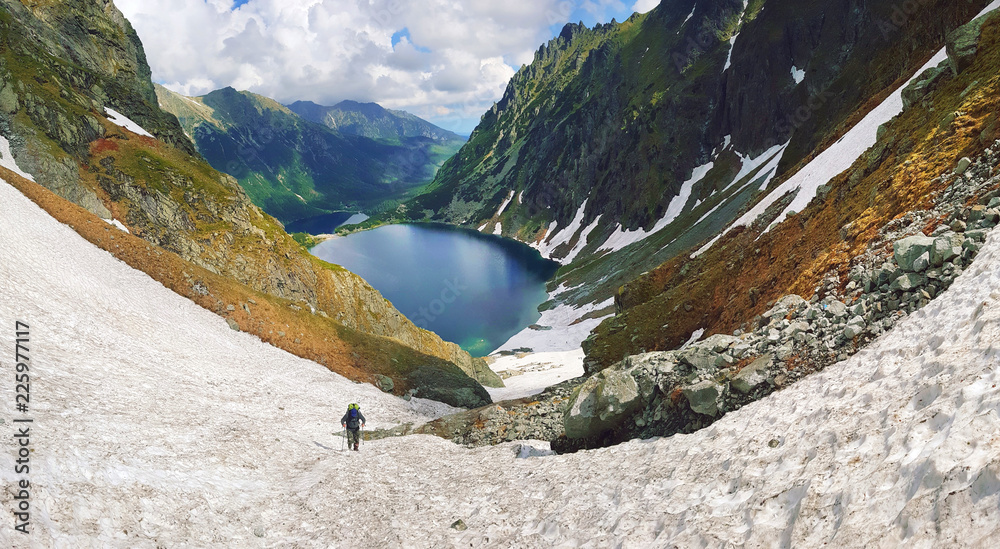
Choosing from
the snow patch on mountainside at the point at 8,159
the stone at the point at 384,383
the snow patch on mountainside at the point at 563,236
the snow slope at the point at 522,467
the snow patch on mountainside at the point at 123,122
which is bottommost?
the snow slope at the point at 522,467

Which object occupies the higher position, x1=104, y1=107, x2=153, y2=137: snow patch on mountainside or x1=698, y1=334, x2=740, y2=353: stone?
x1=104, y1=107, x2=153, y2=137: snow patch on mountainside

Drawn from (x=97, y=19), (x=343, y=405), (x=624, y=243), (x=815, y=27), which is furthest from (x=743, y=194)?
(x=97, y=19)

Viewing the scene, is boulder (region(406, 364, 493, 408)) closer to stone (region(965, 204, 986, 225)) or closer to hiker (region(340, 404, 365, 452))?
hiker (region(340, 404, 365, 452))

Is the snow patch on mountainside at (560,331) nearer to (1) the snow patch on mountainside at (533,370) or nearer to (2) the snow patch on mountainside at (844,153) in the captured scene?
(1) the snow patch on mountainside at (533,370)

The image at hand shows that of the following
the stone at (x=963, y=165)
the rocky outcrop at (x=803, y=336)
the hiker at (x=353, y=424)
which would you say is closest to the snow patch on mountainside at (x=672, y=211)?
the stone at (x=963, y=165)

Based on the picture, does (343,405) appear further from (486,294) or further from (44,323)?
(486,294)

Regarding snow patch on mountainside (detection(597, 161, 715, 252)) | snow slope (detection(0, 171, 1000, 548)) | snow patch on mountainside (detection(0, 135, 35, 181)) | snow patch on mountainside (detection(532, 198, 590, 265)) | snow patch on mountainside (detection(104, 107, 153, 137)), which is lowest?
snow slope (detection(0, 171, 1000, 548))

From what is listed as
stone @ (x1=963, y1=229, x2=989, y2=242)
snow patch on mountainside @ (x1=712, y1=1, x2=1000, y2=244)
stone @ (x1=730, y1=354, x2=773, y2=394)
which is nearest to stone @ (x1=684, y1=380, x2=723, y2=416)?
stone @ (x1=730, y1=354, x2=773, y2=394)

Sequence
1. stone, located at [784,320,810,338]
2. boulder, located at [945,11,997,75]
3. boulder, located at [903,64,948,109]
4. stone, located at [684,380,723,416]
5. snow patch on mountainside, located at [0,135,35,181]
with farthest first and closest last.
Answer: snow patch on mountainside, located at [0,135,35,181] → boulder, located at [903,64,948,109] → boulder, located at [945,11,997,75] → stone, located at [684,380,723,416] → stone, located at [784,320,810,338]
